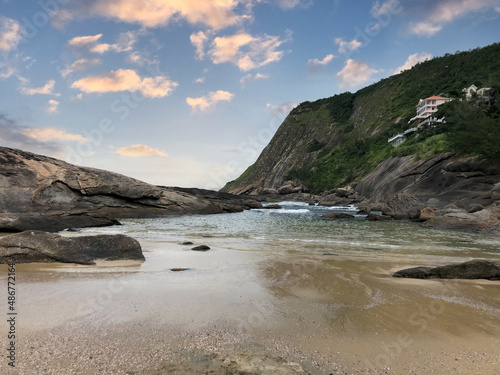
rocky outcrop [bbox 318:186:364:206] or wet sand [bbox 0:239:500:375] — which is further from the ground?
rocky outcrop [bbox 318:186:364:206]

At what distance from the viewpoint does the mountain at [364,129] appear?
51.1 m

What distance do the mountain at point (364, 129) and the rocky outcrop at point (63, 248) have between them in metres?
34.5

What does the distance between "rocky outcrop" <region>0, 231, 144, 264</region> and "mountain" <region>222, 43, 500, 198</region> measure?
34.5 metres

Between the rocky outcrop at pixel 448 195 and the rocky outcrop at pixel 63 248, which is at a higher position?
the rocky outcrop at pixel 448 195

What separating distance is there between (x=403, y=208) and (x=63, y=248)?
976 inches

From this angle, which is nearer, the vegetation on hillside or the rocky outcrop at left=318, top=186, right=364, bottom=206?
the rocky outcrop at left=318, top=186, right=364, bottom=206

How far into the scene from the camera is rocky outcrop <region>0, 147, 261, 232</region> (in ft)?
54.4

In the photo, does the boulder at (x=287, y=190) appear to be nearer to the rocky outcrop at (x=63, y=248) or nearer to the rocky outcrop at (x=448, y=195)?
the rocky outcrop at (x=448, y=195)

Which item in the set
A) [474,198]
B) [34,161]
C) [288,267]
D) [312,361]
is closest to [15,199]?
[34,161]

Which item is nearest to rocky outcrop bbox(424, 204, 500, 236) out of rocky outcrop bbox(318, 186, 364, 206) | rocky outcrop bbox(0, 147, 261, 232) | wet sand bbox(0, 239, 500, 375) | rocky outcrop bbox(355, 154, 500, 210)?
rocky outcrop bbox(355, 154, 500, 210)

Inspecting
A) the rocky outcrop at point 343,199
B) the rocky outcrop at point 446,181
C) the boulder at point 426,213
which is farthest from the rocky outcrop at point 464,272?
the rocky outcrop at point 343,199

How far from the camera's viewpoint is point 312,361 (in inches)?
97.6

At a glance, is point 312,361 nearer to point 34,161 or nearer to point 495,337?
point 495,337

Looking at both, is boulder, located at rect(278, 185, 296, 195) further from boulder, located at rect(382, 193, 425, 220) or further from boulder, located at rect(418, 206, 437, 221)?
boulder, located at rect(418, 206, 437, 221)
